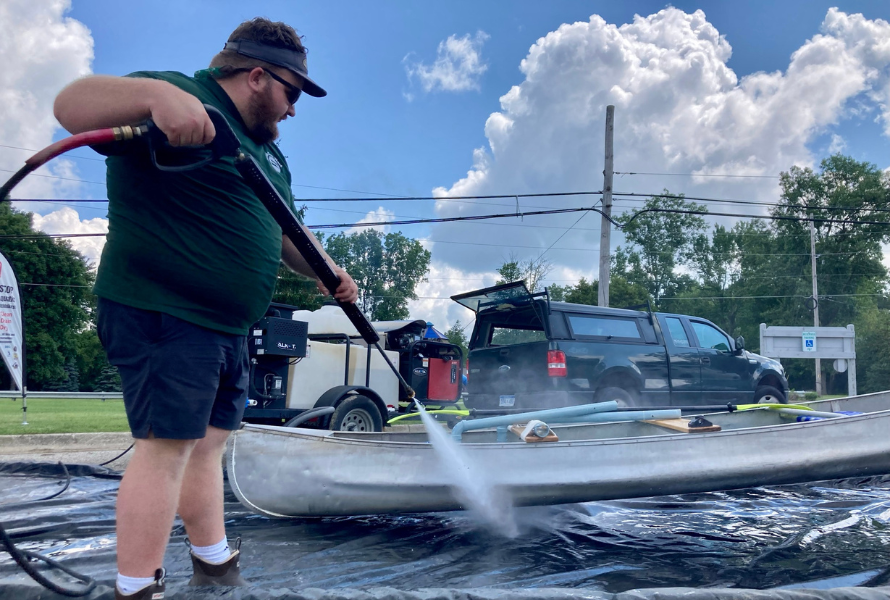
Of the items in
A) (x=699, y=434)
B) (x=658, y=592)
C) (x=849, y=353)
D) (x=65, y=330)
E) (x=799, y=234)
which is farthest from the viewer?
(x=799, y=234)

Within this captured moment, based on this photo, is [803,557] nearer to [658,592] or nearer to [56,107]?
[658,592]

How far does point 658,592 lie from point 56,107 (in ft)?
6.49

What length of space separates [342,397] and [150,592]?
14.8ft

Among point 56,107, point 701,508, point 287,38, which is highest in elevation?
point 287,38

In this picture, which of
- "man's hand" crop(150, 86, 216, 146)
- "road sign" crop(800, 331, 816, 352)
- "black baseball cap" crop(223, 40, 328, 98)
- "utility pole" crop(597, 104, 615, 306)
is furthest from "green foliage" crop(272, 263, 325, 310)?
"man's hand" crop(150, 86, 216, 146)

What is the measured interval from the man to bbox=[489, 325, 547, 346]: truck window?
221 inches

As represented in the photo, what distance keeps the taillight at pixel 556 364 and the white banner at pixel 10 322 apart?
22.0 ft

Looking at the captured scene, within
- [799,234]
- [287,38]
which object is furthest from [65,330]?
[799,234]

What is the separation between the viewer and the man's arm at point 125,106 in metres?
1.39

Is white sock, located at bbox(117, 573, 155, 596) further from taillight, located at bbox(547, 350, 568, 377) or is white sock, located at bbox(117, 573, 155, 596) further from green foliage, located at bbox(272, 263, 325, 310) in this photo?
green foliage, located at bbox(272, 263, 325, 310)

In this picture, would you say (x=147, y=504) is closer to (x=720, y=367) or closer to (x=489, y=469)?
(x=489, y=469)

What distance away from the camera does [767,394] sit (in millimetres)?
9047

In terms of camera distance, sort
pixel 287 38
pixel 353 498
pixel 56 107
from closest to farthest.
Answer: pixel 56 107, pixel 287 38, pixel 353 498

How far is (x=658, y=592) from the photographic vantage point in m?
1.58
